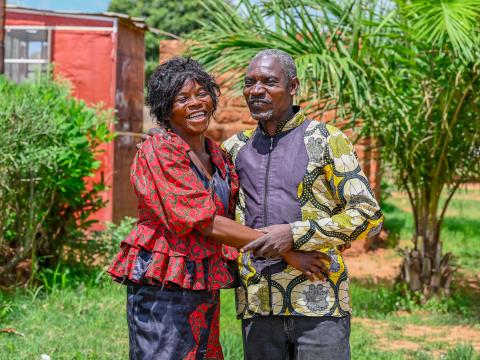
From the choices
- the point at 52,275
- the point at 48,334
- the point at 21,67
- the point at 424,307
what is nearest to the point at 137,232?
the point at 48,334

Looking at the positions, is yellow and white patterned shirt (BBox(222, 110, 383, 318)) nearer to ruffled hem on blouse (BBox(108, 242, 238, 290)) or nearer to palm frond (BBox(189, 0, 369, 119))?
ruffled hem on blouse (BBox(108, 242, 238, 290))

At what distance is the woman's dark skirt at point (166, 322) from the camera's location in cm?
251

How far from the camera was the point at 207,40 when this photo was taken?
6.11m

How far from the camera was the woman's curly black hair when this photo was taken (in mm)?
2604

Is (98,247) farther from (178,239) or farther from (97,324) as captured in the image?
(178,239)

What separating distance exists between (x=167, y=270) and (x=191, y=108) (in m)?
0.54

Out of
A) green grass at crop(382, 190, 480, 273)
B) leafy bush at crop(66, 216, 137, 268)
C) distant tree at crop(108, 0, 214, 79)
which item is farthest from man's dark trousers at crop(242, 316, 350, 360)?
distant tree at crop(108, 0, 214, 79)

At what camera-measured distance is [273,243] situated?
2.56 meters

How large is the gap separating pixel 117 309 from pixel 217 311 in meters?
3.25

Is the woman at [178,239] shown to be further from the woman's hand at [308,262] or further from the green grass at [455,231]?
the green grass at [455,231]

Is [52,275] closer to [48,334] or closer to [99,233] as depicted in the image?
[99,233]

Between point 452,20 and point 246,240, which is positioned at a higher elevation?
point 452,20

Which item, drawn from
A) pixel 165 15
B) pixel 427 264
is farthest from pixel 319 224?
pixel 165 15

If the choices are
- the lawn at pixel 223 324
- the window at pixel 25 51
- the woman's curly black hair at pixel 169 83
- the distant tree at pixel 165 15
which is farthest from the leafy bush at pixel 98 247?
the distant tree at pixel 165 15
